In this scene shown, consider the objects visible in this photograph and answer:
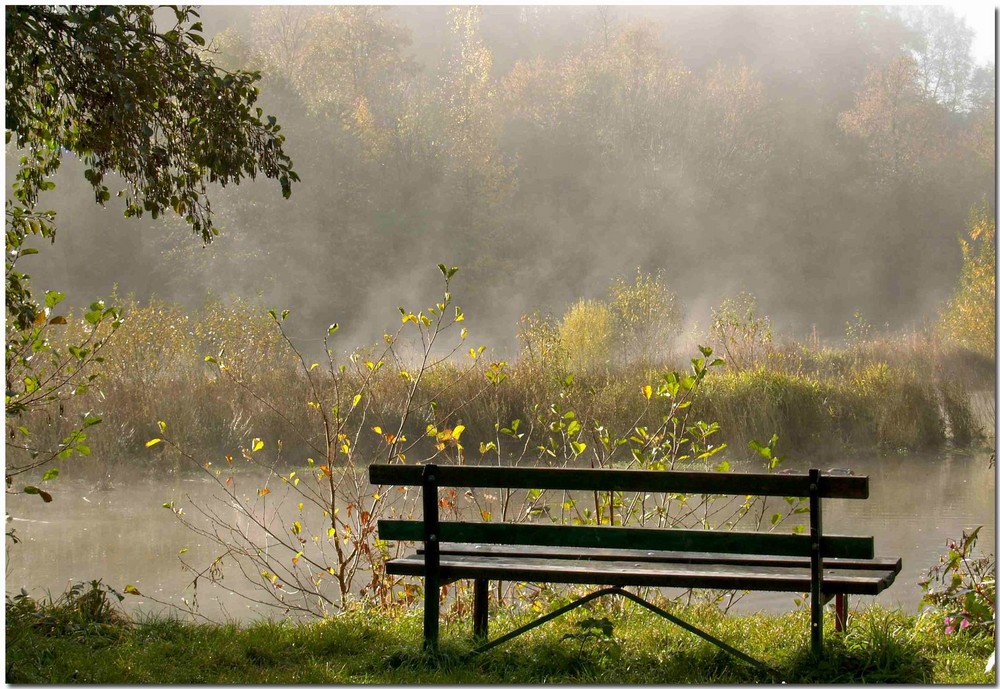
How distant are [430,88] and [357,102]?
3.68 metres

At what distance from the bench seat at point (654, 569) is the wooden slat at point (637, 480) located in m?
0.27

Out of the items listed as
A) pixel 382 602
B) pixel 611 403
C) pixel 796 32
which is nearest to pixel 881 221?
pixel 796 32

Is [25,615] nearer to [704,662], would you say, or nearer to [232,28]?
[704,662]

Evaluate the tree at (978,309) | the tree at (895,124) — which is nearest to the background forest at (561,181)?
the tree at (895,124)

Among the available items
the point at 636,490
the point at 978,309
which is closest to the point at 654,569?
the point at 636,490

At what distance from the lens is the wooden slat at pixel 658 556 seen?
342 cm

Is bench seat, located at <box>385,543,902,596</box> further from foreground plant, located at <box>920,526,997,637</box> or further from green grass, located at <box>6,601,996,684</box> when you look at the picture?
foreground plant, located at <box>920,526,997,637</box>

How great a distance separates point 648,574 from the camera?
3305 millimetres

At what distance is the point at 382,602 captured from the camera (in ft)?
15.4

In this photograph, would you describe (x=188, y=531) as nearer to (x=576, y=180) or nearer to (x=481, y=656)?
(x=481, y=656)

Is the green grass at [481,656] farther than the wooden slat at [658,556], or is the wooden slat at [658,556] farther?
the wooden slat at [658,556]

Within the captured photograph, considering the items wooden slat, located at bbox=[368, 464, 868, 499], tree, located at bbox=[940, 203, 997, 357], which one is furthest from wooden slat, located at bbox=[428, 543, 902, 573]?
tree, located at bbox=[940, 203, 997, 357]

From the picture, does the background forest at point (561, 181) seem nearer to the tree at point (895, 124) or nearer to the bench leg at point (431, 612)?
the tree at point (895, 124)

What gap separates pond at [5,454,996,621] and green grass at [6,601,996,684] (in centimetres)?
97
